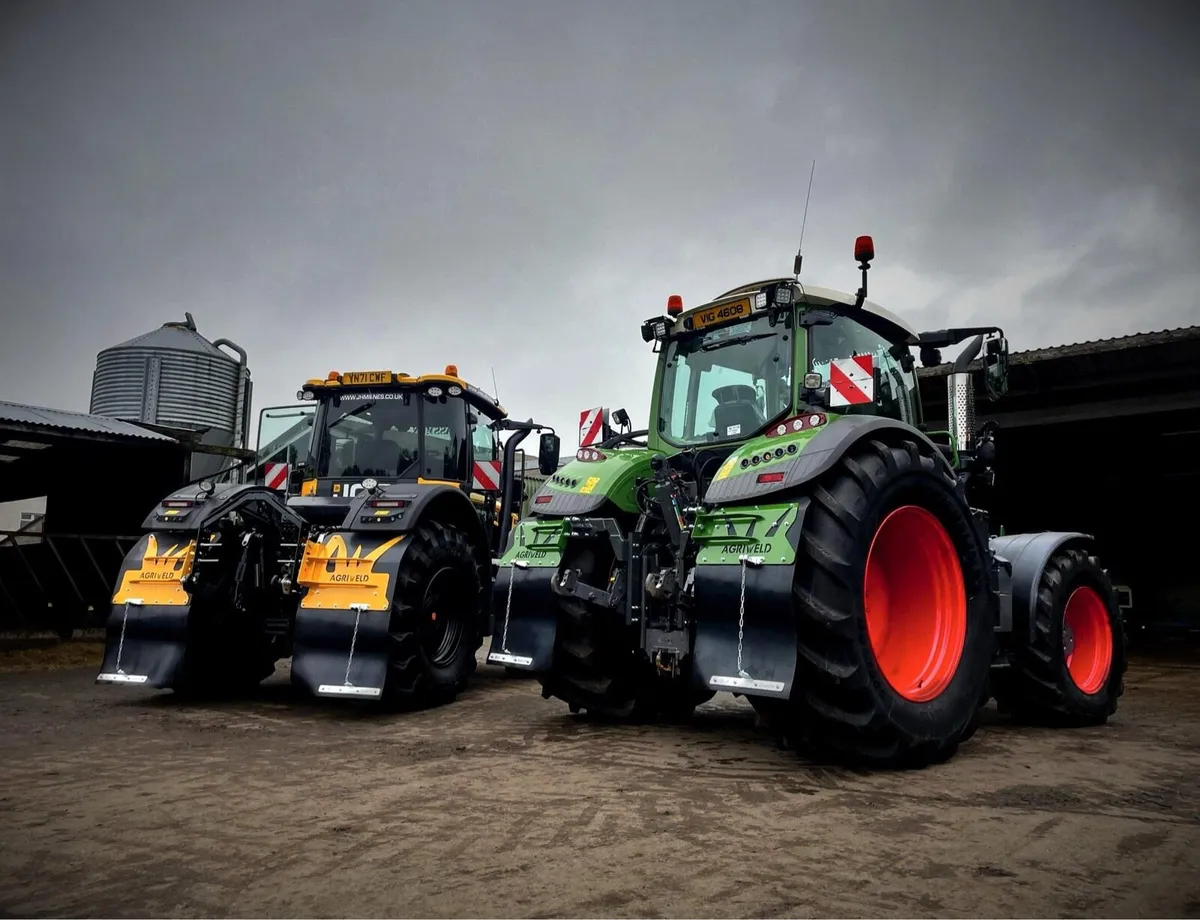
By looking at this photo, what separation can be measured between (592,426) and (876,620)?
7.63ft

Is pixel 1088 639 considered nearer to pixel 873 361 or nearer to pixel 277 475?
pixel 873 361

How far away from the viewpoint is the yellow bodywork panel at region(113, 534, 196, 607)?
5789 mm

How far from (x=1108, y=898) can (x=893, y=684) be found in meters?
1.88

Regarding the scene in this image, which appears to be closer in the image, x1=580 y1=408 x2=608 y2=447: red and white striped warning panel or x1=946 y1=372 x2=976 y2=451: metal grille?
x1=946 y1=372 x2=976 y2=451: metal grille

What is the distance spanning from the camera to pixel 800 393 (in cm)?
480

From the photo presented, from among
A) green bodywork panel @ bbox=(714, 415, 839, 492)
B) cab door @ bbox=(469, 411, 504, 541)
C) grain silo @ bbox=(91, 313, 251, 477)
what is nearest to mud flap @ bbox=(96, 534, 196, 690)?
cab door @ bbox=(469, 411, 504, 541)

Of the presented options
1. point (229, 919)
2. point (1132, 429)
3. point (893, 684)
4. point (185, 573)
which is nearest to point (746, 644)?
point (893, 684)

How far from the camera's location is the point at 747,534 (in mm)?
3922

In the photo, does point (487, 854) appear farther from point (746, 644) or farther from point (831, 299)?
point (831, 299)

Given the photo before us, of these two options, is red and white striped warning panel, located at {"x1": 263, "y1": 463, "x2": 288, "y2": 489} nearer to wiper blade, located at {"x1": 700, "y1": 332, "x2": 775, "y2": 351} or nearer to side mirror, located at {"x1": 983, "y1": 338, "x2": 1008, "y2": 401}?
wiper blade, located at {"x1": 700, "y1": 332, "x2": 775, "y2": 351}

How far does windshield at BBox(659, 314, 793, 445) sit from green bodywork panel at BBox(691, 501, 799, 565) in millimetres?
1042

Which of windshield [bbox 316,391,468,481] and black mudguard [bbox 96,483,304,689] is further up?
windshield [bbox 316,391,468,481]

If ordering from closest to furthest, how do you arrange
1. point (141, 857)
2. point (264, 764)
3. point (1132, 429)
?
point (141, 857), point (264, 764), point (1132, 429)

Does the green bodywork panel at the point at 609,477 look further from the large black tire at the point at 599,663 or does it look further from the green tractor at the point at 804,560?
the large black tire at the point at 599,663
